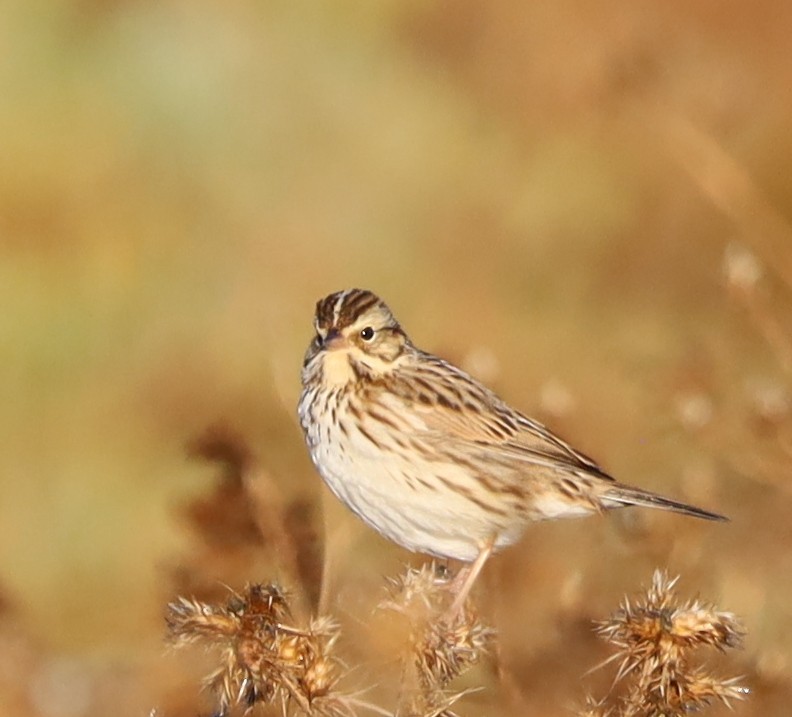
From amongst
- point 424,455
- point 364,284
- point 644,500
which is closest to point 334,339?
point 424,455

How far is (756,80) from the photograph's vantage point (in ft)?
33.0

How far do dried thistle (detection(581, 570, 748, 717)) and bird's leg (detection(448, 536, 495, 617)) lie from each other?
0.89 m

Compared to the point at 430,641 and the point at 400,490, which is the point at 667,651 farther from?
the point at 400,490

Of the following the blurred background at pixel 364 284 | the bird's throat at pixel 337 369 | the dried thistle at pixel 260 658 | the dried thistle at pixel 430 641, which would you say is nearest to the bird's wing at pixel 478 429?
the bird's throat at pixel 337 369

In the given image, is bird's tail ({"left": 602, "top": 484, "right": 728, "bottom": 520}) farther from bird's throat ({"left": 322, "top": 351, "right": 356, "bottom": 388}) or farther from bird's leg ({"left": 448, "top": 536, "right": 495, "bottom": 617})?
bird's throat ({"left": 322, "top": 351, "right": 356, "bottom": 388})

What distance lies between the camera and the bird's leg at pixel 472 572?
16.9 feet

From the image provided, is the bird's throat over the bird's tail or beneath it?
beneath

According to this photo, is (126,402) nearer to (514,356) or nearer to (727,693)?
(514,356)

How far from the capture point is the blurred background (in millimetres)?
6156

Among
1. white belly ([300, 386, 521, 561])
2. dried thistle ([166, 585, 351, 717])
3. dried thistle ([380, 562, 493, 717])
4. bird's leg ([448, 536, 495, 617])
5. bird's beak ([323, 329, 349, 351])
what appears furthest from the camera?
bird's beak ([323, 329, 349, 351])

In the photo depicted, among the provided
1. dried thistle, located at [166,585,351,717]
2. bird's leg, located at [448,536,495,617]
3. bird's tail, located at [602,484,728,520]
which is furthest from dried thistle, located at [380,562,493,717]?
bird's tail, located at [602,484,728,520]

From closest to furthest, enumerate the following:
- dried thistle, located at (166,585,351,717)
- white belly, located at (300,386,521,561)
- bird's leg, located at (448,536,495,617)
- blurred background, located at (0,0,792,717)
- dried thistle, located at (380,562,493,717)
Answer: dried thistle, located at (166,585,351,717)
dried thistle, located at (380,562,493,717)
bird's leg, located at (448,536,495,617)
white belly, located at (300,386,521,561)
blurred background, located at (0,0,792,717)

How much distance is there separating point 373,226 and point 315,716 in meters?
5.40

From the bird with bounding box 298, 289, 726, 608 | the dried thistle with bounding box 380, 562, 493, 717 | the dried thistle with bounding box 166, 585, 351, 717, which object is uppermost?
the bird with bounding box 298, 289, 726, 608
